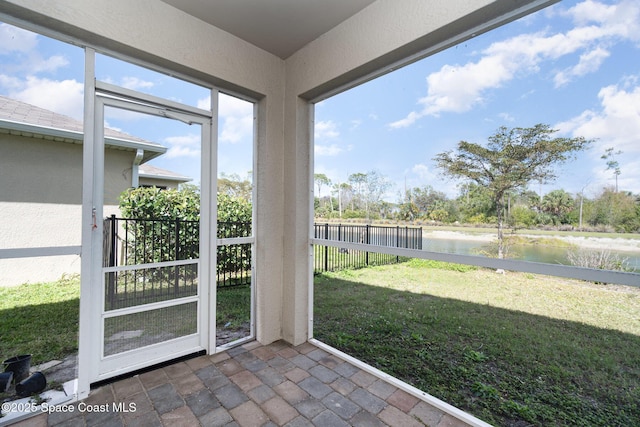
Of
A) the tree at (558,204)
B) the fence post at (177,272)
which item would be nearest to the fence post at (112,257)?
the fence post at (177,272)

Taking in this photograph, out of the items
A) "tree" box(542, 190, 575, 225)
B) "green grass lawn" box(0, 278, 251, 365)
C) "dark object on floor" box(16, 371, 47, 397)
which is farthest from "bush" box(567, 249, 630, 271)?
"dark object on floor" box(16, 371, 47, 397)

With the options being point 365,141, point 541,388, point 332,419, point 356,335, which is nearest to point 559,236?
point 541,388

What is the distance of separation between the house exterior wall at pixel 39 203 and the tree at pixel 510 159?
2.73 metres

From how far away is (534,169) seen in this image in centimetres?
161

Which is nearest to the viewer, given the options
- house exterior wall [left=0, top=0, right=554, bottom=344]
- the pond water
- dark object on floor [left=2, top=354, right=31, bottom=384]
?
the pond water

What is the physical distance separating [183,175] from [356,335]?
2498 millimetres

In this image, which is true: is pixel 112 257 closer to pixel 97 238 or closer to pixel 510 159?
pixel 97 238

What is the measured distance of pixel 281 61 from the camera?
2.84 m

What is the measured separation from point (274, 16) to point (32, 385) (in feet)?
11.0

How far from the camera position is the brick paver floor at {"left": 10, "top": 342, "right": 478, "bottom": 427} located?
5.70 feet

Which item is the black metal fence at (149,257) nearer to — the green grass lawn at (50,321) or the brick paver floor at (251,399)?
the green grass lawn at (50,321)

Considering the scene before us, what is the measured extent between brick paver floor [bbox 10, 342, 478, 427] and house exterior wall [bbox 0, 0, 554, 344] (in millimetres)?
582

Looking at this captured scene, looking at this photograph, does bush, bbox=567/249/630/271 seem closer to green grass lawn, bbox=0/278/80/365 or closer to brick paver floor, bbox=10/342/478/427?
brick paver floor, bbox=10/342/478/427

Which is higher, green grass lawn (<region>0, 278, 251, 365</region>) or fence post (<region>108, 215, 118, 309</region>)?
fence post (<region>108, 215, 118, 309</region>)
